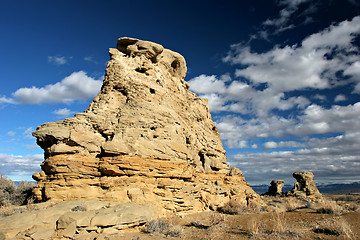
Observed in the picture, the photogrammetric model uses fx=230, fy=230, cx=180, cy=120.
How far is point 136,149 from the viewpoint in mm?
11500

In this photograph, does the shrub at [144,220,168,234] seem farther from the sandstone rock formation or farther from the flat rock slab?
the sandstone rock formation

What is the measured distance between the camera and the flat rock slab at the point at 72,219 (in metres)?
7.45

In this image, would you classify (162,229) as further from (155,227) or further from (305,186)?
(305,186)

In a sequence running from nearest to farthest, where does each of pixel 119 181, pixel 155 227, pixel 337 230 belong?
pixel 337 230 < pixel 155 227 < pixel 119 181

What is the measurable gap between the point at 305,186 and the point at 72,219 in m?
37.4

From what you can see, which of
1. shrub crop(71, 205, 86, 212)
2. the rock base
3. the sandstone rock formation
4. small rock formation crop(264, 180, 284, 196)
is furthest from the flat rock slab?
small rock formation crop(264, 180, 284, 196)

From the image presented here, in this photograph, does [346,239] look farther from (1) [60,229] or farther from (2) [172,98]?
(2) [172,98]

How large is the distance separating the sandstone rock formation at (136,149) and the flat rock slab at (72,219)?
913 mm

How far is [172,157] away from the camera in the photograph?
1256 centimetres

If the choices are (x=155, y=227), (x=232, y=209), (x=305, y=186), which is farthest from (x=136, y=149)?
(x=305, y=186)

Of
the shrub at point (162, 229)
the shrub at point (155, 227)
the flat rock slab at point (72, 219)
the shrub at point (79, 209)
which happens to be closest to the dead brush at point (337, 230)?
the shrub at point (162, 229)

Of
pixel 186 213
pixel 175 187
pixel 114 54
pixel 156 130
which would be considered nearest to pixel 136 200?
pixel 175 187

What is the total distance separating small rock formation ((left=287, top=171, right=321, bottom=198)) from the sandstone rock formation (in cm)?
2252

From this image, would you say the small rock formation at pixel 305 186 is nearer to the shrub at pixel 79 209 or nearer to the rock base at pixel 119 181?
the rock base at pixel 119 181
